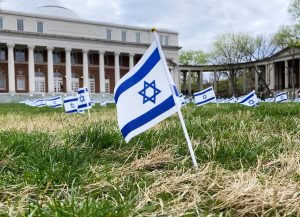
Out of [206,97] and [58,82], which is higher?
[58,82]

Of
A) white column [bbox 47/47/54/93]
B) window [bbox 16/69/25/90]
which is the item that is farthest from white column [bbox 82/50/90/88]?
window [bbox 16/69/25/90]

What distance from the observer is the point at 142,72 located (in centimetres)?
374

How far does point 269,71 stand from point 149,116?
289ft

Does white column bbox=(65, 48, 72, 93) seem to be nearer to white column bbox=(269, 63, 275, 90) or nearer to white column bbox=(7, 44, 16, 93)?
white column bbox=(7, 44, 16, 93)

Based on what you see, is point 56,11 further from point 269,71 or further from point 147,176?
point 147,176

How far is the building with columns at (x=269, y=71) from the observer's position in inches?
3297

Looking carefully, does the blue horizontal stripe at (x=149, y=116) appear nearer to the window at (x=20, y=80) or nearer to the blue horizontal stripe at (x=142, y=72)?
the blue horizontal stripe at (x=142, y=72)

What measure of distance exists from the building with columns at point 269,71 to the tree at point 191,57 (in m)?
3.14

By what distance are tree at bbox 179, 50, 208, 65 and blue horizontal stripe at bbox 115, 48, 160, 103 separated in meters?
100

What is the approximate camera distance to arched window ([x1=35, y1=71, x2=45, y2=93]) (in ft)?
261

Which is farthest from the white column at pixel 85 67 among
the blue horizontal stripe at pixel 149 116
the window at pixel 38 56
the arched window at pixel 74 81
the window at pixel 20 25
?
the blue horizontal stripe at pixel 149 116

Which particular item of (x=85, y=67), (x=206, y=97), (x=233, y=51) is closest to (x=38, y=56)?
(x=85, y=67)

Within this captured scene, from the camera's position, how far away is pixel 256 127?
615 centimetres

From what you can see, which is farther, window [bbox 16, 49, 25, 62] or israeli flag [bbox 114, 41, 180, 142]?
window [bbox 16, 49, 25, 62]
